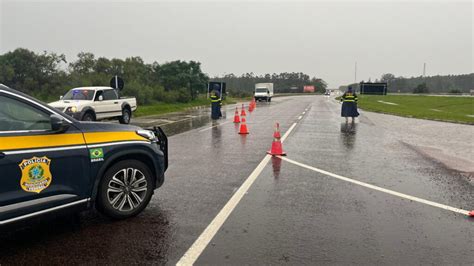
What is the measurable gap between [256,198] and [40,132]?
3.09 metres

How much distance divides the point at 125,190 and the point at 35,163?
4.05 ft

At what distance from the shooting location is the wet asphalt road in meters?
3.72

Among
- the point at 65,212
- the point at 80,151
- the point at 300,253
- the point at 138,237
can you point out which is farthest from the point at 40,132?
the point at 300,253

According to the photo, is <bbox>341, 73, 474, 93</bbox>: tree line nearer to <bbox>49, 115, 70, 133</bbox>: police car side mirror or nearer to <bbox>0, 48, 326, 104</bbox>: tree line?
<bbox>0, 48, 326, 104</bbox>: tree line

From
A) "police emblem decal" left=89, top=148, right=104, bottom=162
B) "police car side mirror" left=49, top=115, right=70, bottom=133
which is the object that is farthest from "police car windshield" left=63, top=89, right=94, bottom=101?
"police car side mirror" left=49, top=115, right=70, bottom=133

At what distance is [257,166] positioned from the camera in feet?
25.8

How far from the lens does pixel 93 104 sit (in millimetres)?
15773

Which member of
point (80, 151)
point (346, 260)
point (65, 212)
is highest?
point (80, 151)

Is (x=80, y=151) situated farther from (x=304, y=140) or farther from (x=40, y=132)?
(x=304, y=140)

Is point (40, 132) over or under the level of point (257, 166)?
over

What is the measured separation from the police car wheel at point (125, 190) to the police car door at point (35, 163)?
0.99ft

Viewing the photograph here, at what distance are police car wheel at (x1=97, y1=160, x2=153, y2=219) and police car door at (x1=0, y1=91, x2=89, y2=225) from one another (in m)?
0.30

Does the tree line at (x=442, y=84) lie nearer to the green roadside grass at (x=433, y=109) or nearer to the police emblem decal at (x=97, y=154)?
the green roadside grass at (x=433, y=109)

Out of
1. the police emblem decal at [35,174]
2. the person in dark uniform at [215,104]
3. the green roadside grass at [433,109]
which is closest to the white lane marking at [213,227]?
the police emblem decal at [35,174]
